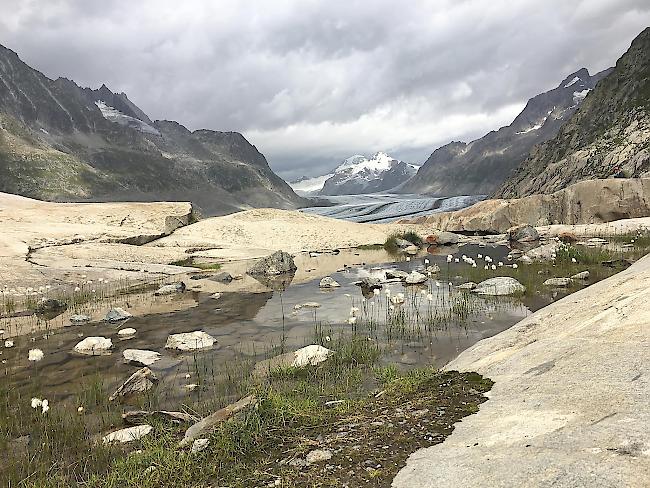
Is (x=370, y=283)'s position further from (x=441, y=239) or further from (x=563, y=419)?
(x=441, y=239)

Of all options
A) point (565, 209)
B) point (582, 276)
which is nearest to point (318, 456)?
point (582, 276)

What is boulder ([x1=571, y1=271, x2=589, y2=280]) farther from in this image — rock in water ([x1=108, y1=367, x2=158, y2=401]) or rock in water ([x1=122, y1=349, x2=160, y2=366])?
rock in water ([x1=108, y1=367, x2=158, y2=401])

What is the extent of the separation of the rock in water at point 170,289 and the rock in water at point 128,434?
15107mm

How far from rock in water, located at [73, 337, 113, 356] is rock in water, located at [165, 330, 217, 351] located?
1660 mm

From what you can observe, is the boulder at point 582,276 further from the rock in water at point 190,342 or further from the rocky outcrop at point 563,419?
the rock in water at point 190,342

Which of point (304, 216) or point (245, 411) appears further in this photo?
point (304, 216)

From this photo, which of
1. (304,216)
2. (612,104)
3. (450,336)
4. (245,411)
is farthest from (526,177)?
(245,411)

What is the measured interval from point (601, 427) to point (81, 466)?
22.3 feet

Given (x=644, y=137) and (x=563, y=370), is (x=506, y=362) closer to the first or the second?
(x=563, y=370)

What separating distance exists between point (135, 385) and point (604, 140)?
101 m

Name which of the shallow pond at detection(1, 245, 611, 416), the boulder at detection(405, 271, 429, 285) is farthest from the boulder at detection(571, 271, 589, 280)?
the boulder at detection(405, 271, 429, 285)

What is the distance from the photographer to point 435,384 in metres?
7.38

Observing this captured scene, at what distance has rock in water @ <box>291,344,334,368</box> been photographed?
10.8 meters

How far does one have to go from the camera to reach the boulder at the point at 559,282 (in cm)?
1873
